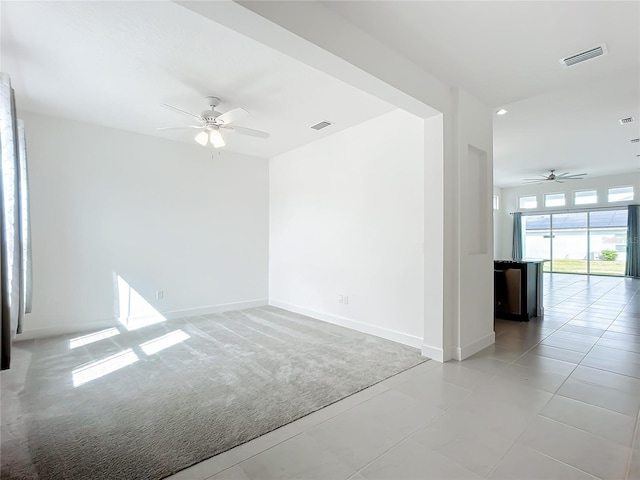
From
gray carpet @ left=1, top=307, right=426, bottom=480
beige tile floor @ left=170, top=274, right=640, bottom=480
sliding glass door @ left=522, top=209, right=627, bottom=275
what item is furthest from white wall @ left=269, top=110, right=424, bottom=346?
sliding glass door @ left=522, top=209, right=627, bottom=275

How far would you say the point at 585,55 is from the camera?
2725 mm

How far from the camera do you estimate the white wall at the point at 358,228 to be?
380 cm

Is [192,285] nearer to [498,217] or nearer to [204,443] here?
[204,443]

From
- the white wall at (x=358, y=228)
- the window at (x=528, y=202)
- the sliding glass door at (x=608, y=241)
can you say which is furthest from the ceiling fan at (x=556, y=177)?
the white wall at (x=358, y=228)

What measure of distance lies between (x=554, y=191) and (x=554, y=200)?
1.06 feet

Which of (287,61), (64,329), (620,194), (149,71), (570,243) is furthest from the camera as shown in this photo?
(570,243)

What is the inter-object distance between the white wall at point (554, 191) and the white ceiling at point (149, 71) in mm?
10259

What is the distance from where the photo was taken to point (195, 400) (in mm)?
2494

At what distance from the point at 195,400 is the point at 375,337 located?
237 centimetres

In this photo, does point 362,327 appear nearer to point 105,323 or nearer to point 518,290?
point 518,290

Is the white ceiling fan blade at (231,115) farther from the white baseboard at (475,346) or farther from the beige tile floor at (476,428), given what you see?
the white baseboard at (475,346)

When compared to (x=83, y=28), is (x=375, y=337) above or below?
below

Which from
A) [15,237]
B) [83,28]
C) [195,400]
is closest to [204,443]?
[195,400]

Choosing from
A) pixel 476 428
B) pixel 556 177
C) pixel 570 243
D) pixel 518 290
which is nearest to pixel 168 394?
pixel 476 428
